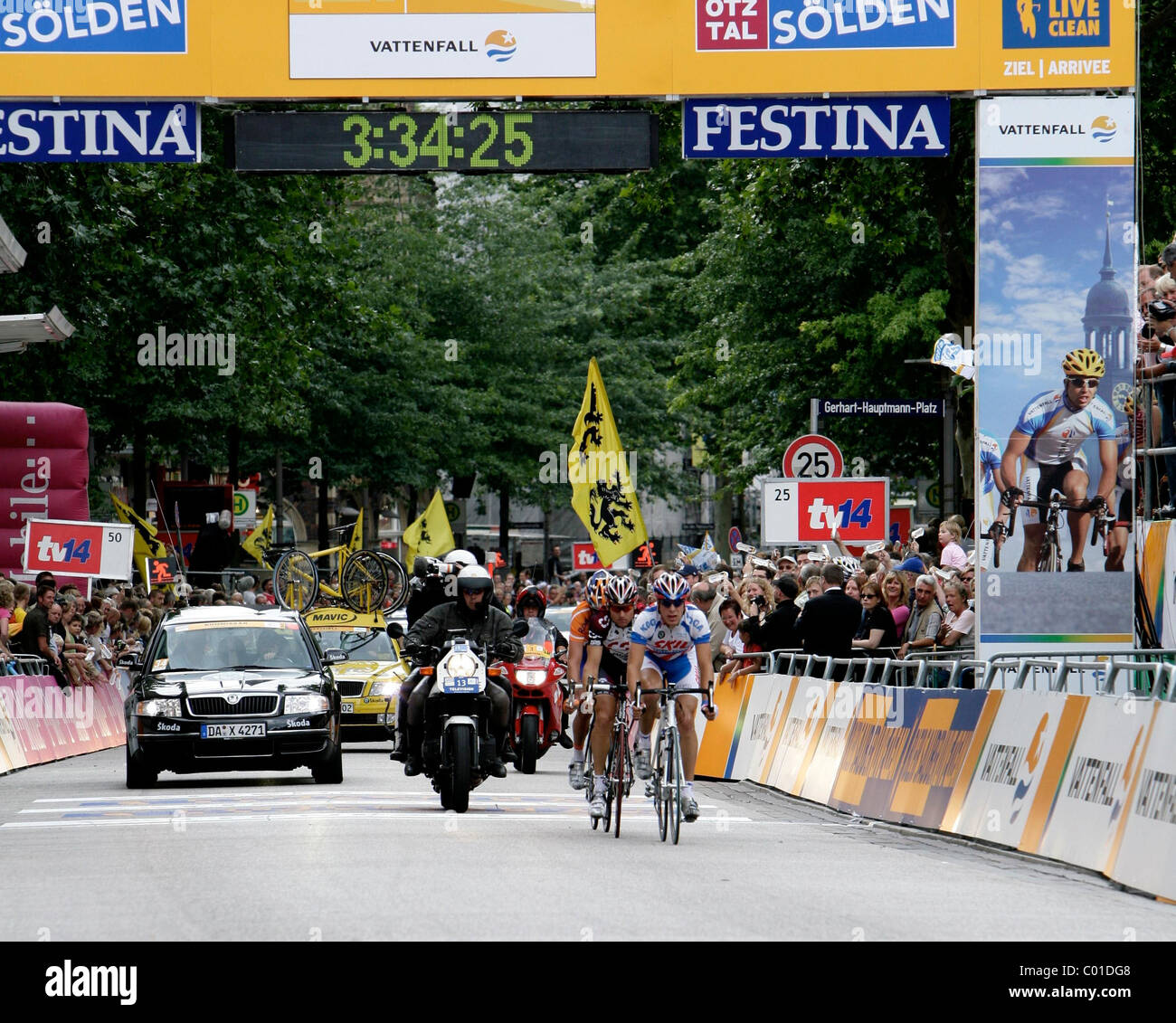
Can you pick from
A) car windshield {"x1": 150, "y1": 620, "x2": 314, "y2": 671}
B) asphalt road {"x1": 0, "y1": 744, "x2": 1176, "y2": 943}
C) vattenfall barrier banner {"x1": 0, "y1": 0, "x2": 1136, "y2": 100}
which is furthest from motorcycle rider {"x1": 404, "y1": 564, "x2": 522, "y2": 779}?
vattenfall barrier banner {"x1": 0, "y1": 0, "x2": 1136, "y2": 100}

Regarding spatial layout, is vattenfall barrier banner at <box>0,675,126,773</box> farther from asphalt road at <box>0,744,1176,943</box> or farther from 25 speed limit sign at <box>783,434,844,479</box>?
25 speed limit sign at <box>783,434,844,479</box>

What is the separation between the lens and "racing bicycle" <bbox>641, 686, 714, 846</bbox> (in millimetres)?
14312

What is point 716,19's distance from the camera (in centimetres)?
1817

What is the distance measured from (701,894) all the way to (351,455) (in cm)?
4478

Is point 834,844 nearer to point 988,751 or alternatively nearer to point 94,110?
point 988,751

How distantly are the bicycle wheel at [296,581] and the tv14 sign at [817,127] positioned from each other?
60.9 feet

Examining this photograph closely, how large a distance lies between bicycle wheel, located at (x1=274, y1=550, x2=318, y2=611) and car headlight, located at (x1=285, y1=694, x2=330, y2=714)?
52.2 ft

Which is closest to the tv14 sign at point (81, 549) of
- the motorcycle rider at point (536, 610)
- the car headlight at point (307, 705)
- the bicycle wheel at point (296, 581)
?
the bicycle wheel at point (296, 581)

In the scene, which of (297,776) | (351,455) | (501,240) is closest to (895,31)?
(297,776)

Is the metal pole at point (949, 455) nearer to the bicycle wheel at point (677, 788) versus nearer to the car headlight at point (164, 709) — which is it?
the car headlight at point (164, 709)

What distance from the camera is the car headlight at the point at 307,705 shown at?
1947 cm

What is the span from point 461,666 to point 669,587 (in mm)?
2449

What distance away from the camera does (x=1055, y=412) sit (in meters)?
17.4

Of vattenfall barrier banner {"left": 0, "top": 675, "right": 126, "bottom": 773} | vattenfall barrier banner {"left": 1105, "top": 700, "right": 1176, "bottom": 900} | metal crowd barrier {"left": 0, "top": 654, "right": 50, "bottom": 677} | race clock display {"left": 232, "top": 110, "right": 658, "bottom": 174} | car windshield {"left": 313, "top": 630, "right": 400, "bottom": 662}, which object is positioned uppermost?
race clock display {"left": 232, "top": 110, "right": 658, "bottom": 174}
